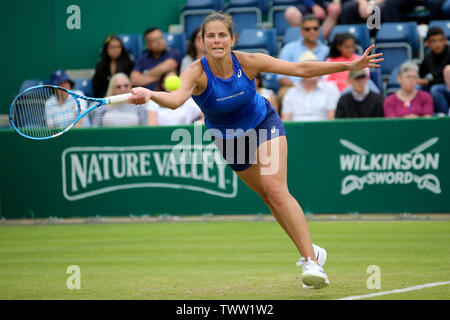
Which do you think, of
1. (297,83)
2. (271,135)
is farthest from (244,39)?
(271,135)

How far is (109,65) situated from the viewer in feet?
40.2

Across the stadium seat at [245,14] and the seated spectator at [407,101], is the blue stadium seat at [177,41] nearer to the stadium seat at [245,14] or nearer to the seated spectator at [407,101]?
the stadium seat at [245,14]

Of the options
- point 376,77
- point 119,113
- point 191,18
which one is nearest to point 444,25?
point 376,77

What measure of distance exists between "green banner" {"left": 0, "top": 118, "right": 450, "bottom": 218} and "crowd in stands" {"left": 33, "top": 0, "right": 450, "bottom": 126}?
20.3 inches

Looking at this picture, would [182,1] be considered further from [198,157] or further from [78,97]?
[78,97]

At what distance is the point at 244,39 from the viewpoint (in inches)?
511

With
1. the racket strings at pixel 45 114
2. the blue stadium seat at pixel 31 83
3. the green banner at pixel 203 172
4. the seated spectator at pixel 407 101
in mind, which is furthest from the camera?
the blue stadium seat at pixel 31 83

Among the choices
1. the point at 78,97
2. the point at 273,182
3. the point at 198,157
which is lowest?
the point at 198,157

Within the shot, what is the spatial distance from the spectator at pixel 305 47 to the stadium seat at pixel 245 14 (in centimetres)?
242

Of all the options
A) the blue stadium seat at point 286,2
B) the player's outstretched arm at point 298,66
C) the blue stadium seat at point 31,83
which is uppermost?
the blue stadium seat at point 286,2

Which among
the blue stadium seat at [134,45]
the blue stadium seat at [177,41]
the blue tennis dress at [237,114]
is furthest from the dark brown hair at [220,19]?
the blue stadium seat at [134,45]

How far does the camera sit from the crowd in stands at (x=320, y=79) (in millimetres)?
10391

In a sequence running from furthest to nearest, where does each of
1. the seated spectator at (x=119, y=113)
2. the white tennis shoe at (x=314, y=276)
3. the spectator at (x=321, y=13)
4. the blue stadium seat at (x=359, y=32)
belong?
the spectator at (x=321, y=13) → the blue stadium seat at (x=359, y=32) → the seated spectator at (x=119, y=113) → the white tennis shoe at (x=314, y=276)

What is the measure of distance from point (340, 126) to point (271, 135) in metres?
4.52
